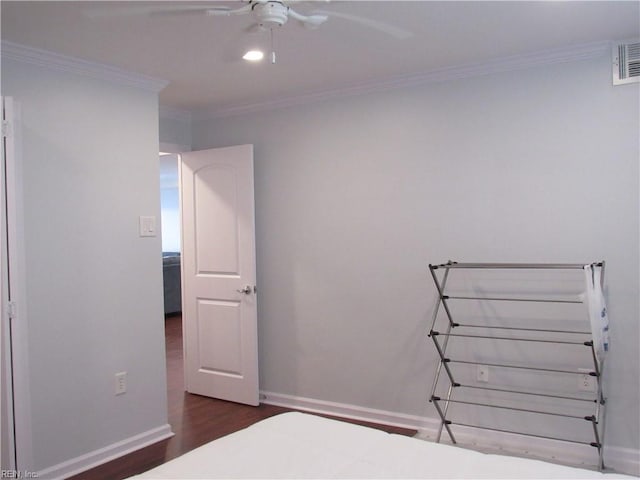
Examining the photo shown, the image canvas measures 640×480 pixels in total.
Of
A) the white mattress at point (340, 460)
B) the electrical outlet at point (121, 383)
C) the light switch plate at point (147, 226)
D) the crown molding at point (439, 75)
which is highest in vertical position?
the crown molding at point (439, 75)

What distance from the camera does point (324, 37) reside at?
2.76 metres

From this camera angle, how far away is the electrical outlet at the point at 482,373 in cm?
329

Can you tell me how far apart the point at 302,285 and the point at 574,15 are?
2385 mm

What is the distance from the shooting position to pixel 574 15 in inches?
100

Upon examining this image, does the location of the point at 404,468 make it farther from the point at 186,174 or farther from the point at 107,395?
the point at 186,174

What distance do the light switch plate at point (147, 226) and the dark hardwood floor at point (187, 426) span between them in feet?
4.30

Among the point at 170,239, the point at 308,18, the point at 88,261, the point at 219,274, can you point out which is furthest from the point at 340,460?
the point at 170,239

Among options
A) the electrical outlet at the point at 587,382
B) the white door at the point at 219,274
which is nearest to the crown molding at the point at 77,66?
the white door at the point at 219,274

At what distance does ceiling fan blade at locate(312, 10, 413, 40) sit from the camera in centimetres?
246

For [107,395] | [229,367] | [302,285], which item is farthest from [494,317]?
[107,395]

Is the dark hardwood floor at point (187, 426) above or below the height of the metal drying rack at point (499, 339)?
below

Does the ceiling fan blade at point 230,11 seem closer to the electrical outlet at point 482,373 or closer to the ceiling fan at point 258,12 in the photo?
Answer: the ceiling fan at point 258,12

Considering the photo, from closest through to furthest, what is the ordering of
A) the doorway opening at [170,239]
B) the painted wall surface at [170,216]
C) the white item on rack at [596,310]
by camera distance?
the white item on rack at [596,310] < the doorway opening at [170,239] < the painted wall surface at [170,216]

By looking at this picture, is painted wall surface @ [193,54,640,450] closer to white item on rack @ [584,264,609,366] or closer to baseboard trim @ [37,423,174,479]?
white item on rack @ [584,264,609,366]
